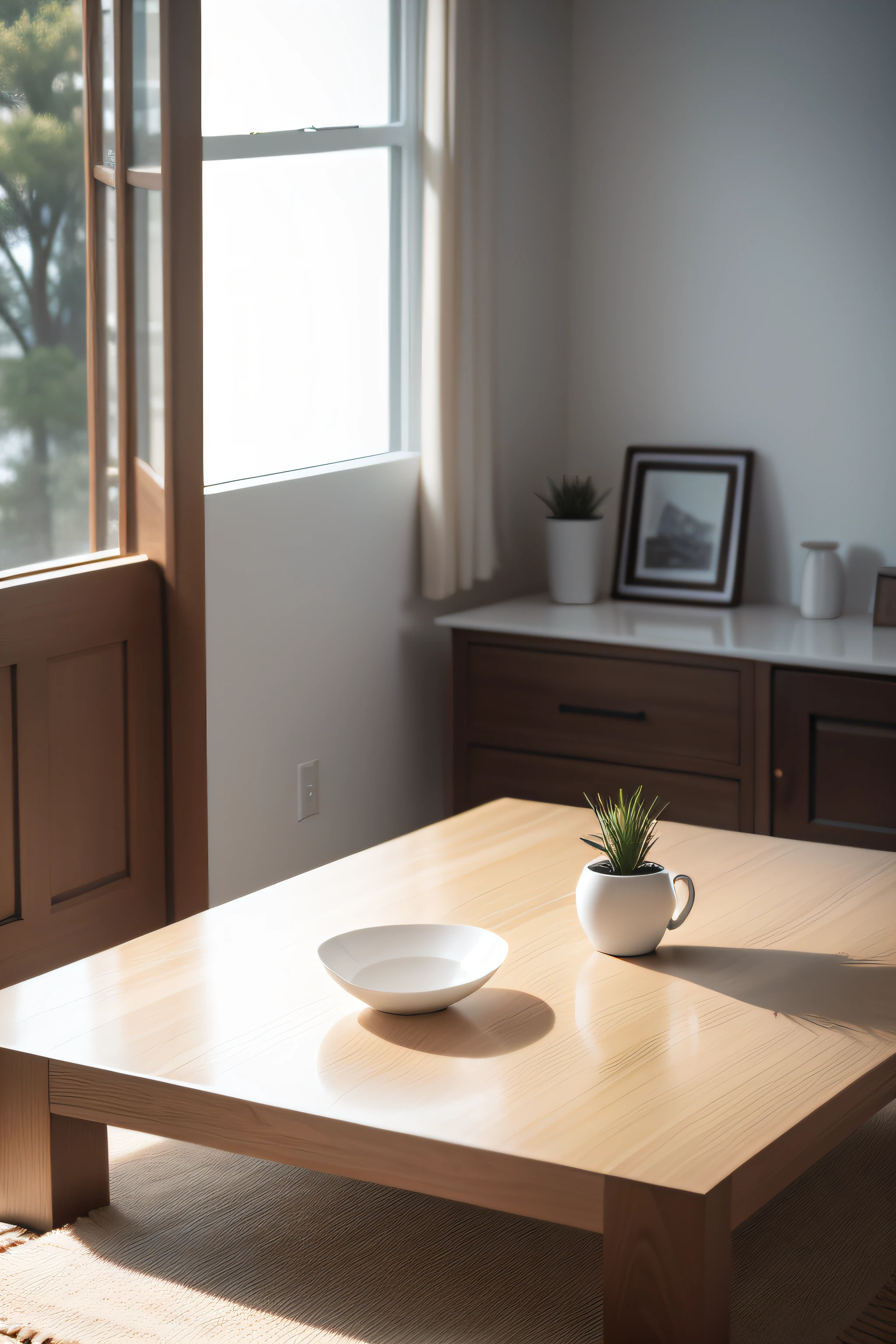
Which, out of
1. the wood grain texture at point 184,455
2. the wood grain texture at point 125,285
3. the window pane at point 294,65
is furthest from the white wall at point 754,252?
the wood grain texture at point 125,285

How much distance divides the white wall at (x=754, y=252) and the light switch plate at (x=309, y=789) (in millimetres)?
1211

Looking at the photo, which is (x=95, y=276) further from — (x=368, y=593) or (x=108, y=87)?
(x=368, y=593)

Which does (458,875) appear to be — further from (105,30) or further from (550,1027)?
(105,30)

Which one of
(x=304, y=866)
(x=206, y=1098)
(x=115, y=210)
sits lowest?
(x=304, y=866)

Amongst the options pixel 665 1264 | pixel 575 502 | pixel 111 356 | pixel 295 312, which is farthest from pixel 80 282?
pixel 665 1264

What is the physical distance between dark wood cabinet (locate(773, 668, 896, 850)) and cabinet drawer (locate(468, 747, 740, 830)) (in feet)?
0.42

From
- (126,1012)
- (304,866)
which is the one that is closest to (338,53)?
(304,866)

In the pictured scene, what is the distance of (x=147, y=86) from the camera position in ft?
9.23

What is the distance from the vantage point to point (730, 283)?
150 inches

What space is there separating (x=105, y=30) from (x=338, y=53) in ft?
2.22

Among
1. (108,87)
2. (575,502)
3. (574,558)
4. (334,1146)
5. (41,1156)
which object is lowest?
(41,1156)

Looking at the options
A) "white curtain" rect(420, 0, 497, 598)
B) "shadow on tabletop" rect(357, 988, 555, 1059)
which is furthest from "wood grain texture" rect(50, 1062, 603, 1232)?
"white curtain" rect(420, 0, 497, 598)

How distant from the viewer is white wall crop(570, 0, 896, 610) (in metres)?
3.61

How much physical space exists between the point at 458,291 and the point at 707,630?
3.13 ft
